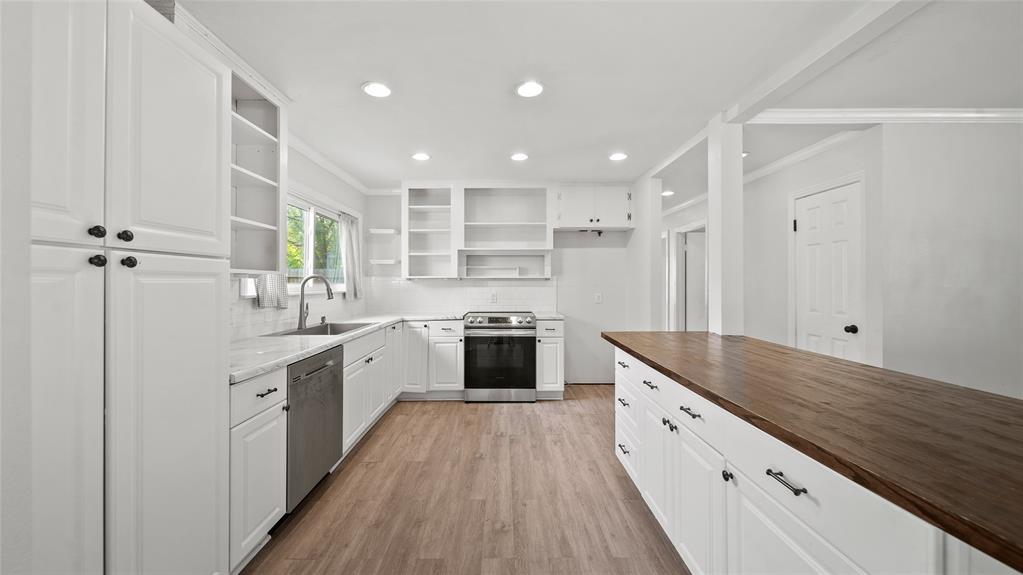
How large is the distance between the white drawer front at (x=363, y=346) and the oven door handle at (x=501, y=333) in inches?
36.6

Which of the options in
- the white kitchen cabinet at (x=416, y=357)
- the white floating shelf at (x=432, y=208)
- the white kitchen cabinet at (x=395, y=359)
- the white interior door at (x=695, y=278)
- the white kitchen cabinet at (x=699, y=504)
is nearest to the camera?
the white kitchen cabinet at (x=699, y=504)

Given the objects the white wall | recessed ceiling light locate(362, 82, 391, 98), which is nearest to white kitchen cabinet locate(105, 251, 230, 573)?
recessed ceiling light locate(362, 82, 391, 98)

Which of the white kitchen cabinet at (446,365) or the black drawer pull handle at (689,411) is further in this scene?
the white kitchen cabinet at (446,365)

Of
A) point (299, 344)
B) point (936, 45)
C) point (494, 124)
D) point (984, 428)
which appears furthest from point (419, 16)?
point (936, 45)

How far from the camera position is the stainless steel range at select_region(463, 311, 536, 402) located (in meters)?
3.94

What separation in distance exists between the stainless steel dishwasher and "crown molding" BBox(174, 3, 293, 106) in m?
1.51

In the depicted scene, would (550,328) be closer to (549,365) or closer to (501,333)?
(549,365)

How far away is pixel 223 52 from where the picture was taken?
1.83 m

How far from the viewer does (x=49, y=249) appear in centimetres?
90

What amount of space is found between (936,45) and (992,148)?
141 centimetres

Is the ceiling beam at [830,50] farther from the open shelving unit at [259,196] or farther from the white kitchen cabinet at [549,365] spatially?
the open shelving unit at [259,196]

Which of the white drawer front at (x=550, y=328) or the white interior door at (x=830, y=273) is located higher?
the white interior door at (x=830, y=273)

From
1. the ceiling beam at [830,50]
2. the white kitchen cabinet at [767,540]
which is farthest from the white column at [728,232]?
the white kitchen cabinet at [767,540]

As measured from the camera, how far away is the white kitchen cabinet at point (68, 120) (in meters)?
0.87
